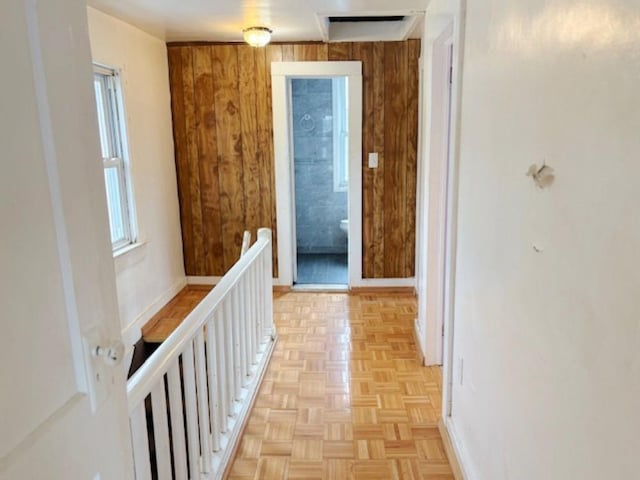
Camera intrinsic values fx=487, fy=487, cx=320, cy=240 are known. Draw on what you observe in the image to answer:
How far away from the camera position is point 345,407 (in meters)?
2.47

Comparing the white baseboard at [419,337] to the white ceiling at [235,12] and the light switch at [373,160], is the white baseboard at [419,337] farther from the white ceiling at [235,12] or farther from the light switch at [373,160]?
the white ceiling at [235,12]

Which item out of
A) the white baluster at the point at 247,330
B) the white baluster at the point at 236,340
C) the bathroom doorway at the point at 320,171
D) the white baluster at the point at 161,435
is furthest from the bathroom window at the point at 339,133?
the white baluster at the point at 161,435

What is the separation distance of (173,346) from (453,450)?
125 centimetres

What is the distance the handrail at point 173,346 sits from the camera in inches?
48.5

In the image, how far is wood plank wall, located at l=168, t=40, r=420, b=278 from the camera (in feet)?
12.5

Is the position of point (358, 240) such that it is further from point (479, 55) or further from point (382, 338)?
point (479, 55)

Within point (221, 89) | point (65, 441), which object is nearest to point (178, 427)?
point (65, 441)

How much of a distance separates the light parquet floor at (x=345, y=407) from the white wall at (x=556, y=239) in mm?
572

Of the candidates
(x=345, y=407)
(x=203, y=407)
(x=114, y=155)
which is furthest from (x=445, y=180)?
(x=114, y=155)

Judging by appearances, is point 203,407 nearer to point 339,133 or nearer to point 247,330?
point 247,330

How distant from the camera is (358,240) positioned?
4.08 metres

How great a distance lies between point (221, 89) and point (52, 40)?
3429 millimetres

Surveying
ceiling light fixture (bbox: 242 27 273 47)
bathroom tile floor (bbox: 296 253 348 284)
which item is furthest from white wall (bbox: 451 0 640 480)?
bathroom tile floor (bbox: 296 253 348 284)

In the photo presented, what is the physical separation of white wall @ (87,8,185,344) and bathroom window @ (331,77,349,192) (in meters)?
1.93
